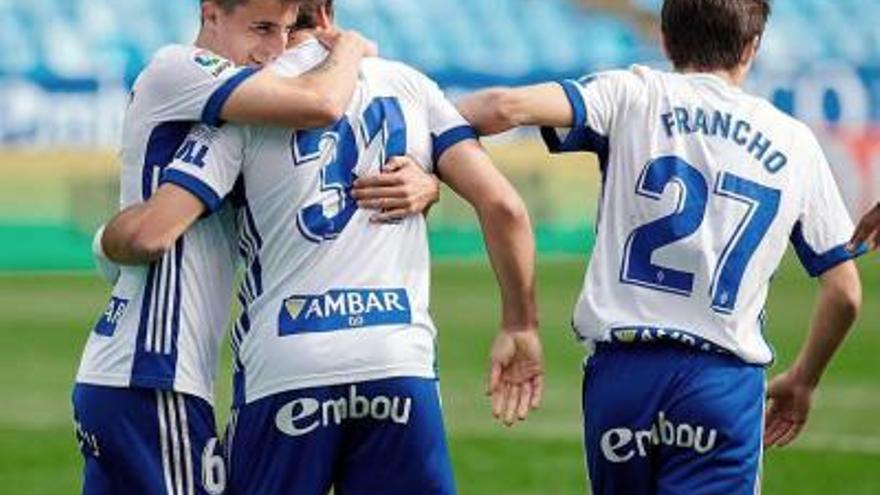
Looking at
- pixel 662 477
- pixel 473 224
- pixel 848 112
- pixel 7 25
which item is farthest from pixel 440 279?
pixel 662 477

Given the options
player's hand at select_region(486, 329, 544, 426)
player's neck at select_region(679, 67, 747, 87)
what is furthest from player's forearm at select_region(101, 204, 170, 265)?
player's neck at select_region(679, 67, 747, 87)

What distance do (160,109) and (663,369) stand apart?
→ 4.37 ft

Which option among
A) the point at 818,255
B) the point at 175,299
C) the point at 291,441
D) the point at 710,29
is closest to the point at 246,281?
the point at 175,299

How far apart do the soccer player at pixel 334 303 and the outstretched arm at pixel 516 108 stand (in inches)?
7.4

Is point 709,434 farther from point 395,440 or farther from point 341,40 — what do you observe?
point 341,40

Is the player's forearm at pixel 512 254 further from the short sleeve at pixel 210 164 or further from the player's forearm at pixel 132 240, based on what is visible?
the player's forearm at pixel 132 240

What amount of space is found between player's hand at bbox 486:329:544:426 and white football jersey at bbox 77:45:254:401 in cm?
62

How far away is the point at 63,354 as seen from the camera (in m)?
14.7

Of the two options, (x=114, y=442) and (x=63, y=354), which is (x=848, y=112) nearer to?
(x=63, y=354)

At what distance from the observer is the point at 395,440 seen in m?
5.17

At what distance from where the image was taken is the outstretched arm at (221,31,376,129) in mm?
5082

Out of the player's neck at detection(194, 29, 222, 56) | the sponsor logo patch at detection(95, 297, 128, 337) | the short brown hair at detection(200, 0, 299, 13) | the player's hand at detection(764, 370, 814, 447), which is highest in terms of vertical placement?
the short brown hair at detection(200, 0, 299, 13)

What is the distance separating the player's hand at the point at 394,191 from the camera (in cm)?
514

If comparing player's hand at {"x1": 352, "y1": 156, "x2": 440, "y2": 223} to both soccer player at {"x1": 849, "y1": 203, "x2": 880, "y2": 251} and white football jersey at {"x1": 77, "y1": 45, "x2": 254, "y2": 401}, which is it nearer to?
white football jersey at {"x1": 77, "y1": 45, "x2": 254, "y2": 401}
